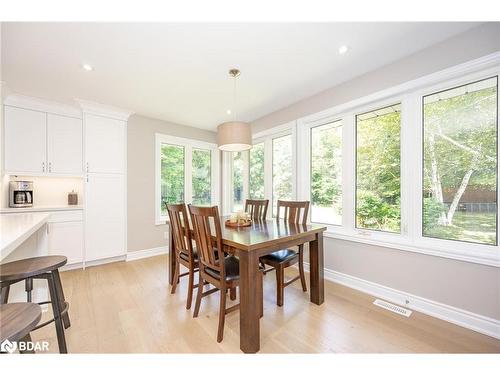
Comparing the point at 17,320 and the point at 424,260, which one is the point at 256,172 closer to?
the point at 424,260

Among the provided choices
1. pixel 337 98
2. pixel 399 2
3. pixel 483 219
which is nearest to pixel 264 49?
pixel 399 2

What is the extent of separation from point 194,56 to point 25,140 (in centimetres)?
267

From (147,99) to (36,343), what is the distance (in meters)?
2.87

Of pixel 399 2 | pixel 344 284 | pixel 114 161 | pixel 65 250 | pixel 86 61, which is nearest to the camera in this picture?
pixel 399 2

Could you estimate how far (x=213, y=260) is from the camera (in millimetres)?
1763

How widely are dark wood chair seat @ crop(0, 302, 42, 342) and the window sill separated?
2693 millimetres

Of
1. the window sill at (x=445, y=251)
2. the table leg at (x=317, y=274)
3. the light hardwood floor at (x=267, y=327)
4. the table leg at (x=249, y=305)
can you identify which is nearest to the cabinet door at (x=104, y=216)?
the light hardwood floor at (x=267, y=327)

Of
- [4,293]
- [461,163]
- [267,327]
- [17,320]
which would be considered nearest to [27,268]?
[4,293]

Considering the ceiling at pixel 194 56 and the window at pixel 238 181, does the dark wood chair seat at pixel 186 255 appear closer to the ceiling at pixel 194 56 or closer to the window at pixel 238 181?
the ceiling at pixel 194 56

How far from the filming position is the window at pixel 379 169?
2.33 metres

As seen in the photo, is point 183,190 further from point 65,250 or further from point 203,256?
point 203,256

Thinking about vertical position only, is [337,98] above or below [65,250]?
above

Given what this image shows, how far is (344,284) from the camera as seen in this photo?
2.61 metres

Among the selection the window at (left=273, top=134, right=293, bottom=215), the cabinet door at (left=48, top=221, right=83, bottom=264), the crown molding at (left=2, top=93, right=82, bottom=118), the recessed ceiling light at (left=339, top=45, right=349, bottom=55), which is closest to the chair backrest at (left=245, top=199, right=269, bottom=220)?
the window at (left=273, top=134, right=293, bottom=215)
